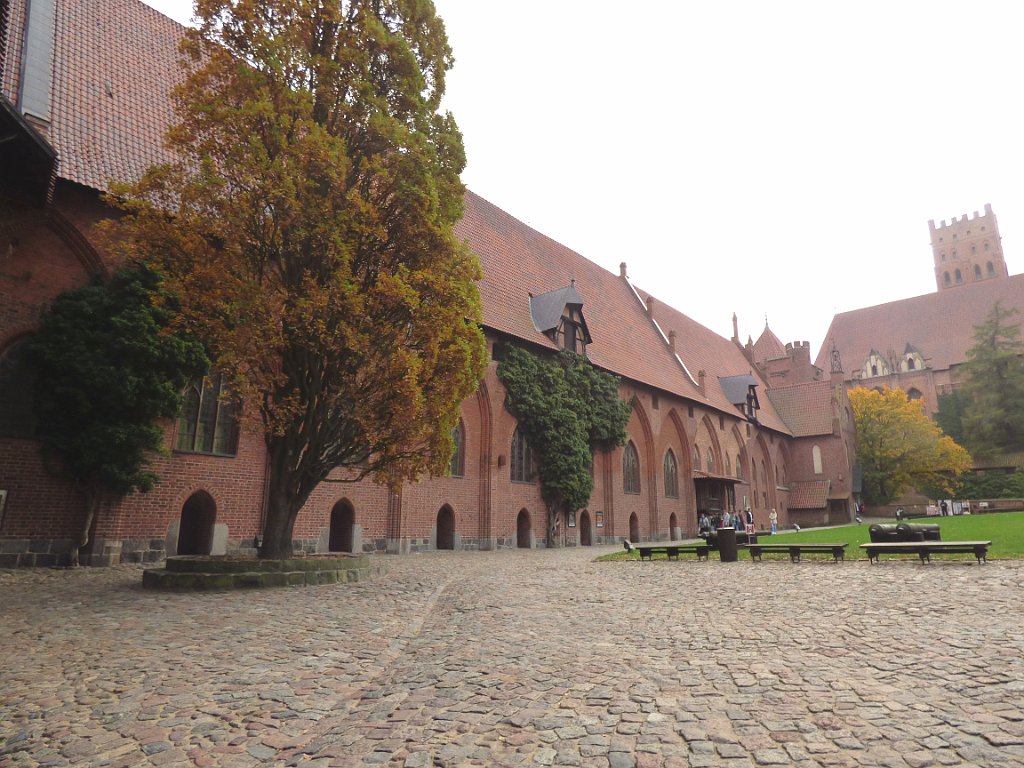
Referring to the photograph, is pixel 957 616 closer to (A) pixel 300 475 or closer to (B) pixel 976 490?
(A) pixel 300 475

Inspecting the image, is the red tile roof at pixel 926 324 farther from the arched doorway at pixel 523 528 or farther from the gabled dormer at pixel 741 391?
the arched doorway at pixel 523 528

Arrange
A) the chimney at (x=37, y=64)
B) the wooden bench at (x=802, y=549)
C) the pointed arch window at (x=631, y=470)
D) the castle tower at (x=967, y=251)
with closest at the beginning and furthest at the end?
the chimney at (x=37, y=64) → the wooden bench at (x=802, y=549) → the pointed arch window at (x=631, y=470) → the castle tower at (x=967, y=251)

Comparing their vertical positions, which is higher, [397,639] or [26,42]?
[26,42]

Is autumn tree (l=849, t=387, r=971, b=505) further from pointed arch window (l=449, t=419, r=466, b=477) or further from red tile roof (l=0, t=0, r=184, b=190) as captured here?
red tile roof (l=0, t=0, r=184, b=190)

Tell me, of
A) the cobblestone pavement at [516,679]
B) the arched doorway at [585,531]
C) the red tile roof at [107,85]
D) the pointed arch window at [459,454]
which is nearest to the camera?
the cobblestone pavement at [516,679]

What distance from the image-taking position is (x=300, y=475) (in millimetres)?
11727

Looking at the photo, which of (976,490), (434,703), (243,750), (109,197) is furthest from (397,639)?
(976,490)

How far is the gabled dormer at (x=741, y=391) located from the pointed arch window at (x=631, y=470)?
13.7 m

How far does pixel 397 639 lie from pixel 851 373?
74277mm

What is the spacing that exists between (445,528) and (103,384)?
1183cm

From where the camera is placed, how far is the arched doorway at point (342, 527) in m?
18.9

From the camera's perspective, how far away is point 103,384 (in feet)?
42.4

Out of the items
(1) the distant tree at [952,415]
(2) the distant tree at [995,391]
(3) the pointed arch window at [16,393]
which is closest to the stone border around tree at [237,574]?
(3) the pointed arch window at [16,393]

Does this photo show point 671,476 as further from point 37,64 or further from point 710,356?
point 37,64
